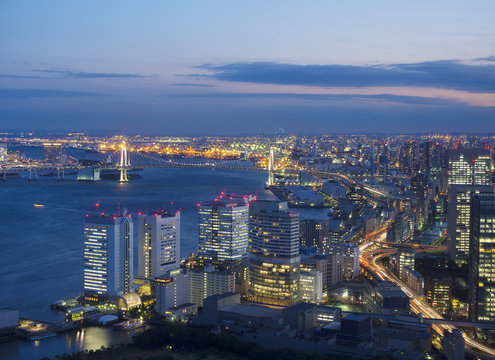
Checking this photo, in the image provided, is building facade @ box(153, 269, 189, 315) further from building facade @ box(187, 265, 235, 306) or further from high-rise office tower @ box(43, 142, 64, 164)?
high-rise office tower @ box(43, 142, 64, 164)

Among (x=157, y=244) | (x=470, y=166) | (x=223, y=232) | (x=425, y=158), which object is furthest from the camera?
(x=425, y=158)

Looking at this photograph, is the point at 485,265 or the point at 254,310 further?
the point at 485,265

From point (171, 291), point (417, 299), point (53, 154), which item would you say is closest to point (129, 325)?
point (171, 291)

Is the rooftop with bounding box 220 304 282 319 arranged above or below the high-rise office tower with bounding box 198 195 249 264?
below

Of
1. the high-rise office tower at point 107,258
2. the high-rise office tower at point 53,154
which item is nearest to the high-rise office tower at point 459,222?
the high-rise office tower at point 107,258

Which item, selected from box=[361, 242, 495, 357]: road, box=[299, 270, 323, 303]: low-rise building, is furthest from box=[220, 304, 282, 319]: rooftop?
box=[361, 242, 495, 357]: road

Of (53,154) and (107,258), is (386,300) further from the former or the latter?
(53,154)

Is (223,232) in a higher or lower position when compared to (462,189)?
lower
